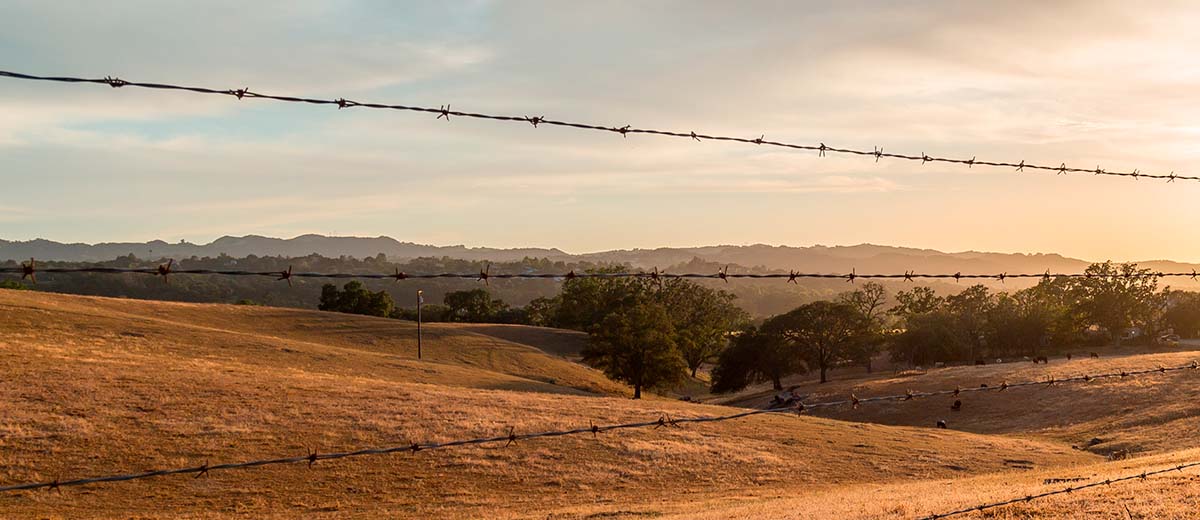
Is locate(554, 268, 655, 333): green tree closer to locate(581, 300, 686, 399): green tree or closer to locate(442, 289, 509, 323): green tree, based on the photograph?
locate(442, 289, 509, 323): green tree

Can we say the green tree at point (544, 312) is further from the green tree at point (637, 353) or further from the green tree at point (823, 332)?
the green tree at point (637, 353)

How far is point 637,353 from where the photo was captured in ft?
236

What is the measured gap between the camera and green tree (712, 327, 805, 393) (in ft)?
276

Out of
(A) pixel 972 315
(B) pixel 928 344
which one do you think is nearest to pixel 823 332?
(B) pixel 928 344

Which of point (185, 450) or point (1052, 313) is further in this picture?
point (1052, 313)

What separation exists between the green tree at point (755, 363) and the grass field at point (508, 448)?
2401 cm

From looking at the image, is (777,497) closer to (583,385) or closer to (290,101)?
(290,101)

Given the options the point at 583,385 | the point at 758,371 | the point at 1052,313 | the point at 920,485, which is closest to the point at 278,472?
the point at 920,485

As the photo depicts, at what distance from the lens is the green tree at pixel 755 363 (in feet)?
276

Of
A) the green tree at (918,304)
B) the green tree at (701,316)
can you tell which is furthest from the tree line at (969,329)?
the green tree at (701,316)

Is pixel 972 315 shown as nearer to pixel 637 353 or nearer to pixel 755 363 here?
pixel 755 363

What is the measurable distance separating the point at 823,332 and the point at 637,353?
2233cm

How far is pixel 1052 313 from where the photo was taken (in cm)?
9994

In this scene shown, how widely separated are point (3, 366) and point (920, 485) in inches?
1581
